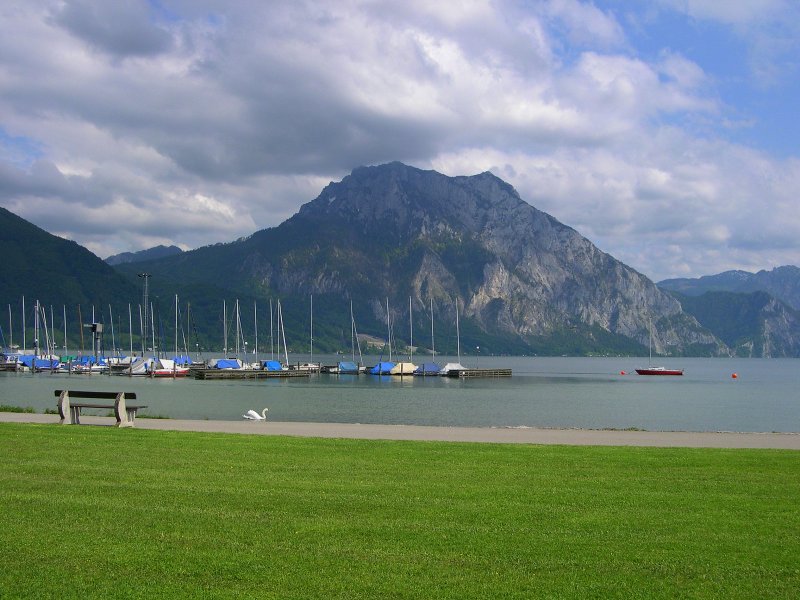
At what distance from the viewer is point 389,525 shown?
11055 mm

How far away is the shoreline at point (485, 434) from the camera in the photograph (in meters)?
22.9

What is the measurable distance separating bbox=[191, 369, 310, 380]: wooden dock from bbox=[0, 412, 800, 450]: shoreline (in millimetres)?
93647

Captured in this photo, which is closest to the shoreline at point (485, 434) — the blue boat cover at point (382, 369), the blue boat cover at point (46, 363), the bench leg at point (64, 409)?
the bench leg at point (64, 409)

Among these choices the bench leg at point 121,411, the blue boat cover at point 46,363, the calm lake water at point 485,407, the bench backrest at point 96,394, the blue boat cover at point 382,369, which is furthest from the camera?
the blue boat cover at point 382,369

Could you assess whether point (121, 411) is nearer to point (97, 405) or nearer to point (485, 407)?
point (97, 405)

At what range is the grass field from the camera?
8617 millimetres

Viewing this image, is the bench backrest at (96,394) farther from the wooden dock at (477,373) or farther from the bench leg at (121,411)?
the wooden dock at (477,373)

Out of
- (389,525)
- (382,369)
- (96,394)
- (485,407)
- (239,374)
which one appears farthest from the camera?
(382,369)

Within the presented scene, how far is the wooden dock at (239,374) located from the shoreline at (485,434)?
9365 cm

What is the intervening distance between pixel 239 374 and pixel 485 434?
10386 centimetres

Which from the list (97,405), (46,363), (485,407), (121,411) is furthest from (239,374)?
(121,411)

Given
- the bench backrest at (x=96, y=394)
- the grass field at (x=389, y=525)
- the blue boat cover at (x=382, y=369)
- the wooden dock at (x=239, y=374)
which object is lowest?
the blue boat cover at (x=382, y=369)

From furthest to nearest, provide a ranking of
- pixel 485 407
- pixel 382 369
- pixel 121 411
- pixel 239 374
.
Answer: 1. pixel 382 369
2. pixel 239 374
3. pixel 485 407
4. pixel 121 411

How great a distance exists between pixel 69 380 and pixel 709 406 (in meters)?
84.4
